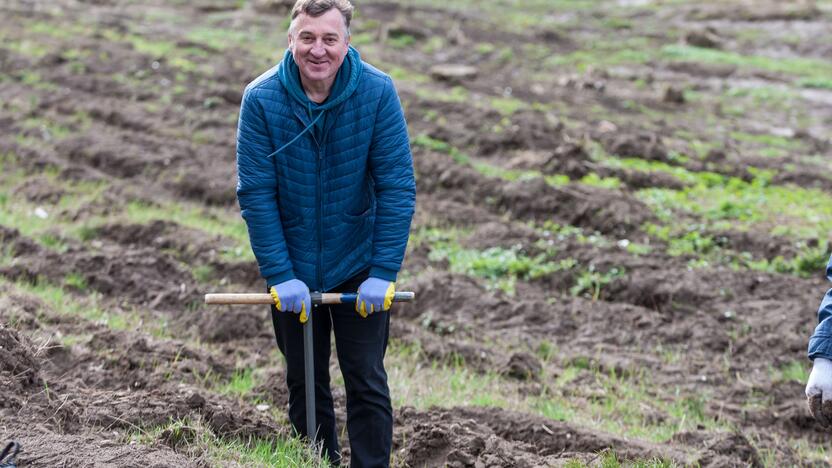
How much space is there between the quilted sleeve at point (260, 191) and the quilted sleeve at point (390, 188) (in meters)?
0.40

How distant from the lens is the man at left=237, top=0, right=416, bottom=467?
394 centimetres

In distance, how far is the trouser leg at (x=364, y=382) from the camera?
165 inches

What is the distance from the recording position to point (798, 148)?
13609 millimetres

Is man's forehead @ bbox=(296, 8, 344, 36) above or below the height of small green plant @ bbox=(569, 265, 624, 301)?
above

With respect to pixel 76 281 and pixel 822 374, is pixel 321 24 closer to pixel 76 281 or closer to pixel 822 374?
pixel 822 374

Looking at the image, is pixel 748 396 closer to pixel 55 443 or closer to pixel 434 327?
pixel 434 327

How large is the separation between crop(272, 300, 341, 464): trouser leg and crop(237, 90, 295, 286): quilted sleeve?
32cm

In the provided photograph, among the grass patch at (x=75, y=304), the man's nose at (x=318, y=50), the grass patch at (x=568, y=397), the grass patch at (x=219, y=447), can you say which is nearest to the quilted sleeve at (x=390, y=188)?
the man's nose at (x=318, y=50)

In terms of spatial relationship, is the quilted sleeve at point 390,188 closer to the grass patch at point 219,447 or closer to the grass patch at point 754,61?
the grass patch at point 219,447

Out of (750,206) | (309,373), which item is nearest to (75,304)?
(309,373)

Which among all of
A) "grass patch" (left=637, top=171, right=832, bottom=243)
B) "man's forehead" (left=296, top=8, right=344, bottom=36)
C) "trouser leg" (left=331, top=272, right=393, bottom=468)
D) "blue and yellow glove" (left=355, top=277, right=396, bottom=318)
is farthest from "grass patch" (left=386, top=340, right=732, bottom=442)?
"grass patch" (left=637, top=171, right=832, bottom=243)

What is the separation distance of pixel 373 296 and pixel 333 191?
0.47 metres

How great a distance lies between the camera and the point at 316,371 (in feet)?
14.4

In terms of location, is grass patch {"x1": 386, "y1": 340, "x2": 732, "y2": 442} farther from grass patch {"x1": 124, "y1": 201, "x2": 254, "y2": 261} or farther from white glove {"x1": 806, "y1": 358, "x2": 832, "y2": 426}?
grass patch {"x1": 124, "y1": 201, "x2": 254, "y2": 261}
